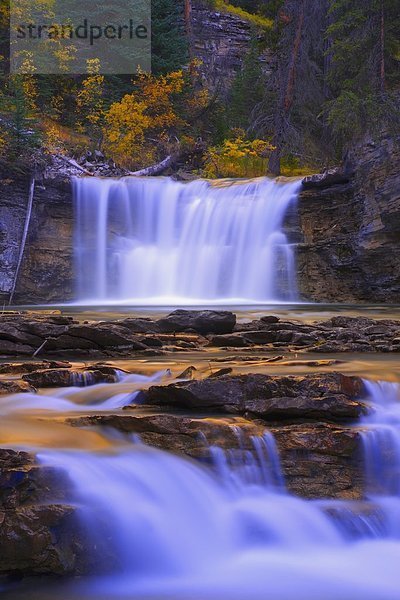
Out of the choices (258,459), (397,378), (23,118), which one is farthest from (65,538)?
(23,118)

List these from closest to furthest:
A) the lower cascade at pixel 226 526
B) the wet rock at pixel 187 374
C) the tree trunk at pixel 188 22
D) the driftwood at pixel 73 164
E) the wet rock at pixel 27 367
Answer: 1. the lower cascade at pixel 226 526
2. the wet rock at pixel 187 374
3. the wet rock at pixel 27 367
4. the driftwood at pixel 73 164
5. the tree trunk at pixel 188 22

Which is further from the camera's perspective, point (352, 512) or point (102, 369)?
point (102, 369)

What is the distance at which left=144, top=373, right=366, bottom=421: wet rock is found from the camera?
5128 mm

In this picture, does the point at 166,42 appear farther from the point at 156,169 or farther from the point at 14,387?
the point at 14,387

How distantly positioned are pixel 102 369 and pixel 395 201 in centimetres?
1334

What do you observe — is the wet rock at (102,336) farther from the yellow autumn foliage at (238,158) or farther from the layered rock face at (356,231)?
the yellow autumn foliage at (238,158)

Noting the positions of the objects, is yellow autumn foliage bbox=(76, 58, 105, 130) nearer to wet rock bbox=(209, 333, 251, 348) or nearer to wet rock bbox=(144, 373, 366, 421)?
wet rock bbox=(209, 333, 251, 348)

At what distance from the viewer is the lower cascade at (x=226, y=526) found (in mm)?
3791

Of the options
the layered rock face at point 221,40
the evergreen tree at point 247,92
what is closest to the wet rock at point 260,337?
the evergreen tree at point 247,92

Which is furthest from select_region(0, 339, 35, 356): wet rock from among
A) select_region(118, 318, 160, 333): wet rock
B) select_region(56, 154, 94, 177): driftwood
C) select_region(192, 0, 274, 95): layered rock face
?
select_region(192, 0, 274, 95): layered rock face

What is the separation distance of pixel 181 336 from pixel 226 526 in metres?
5.54

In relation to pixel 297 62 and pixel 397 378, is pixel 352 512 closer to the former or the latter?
pixel 397 378

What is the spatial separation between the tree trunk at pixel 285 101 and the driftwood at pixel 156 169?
4790mm

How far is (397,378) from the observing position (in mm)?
6383
